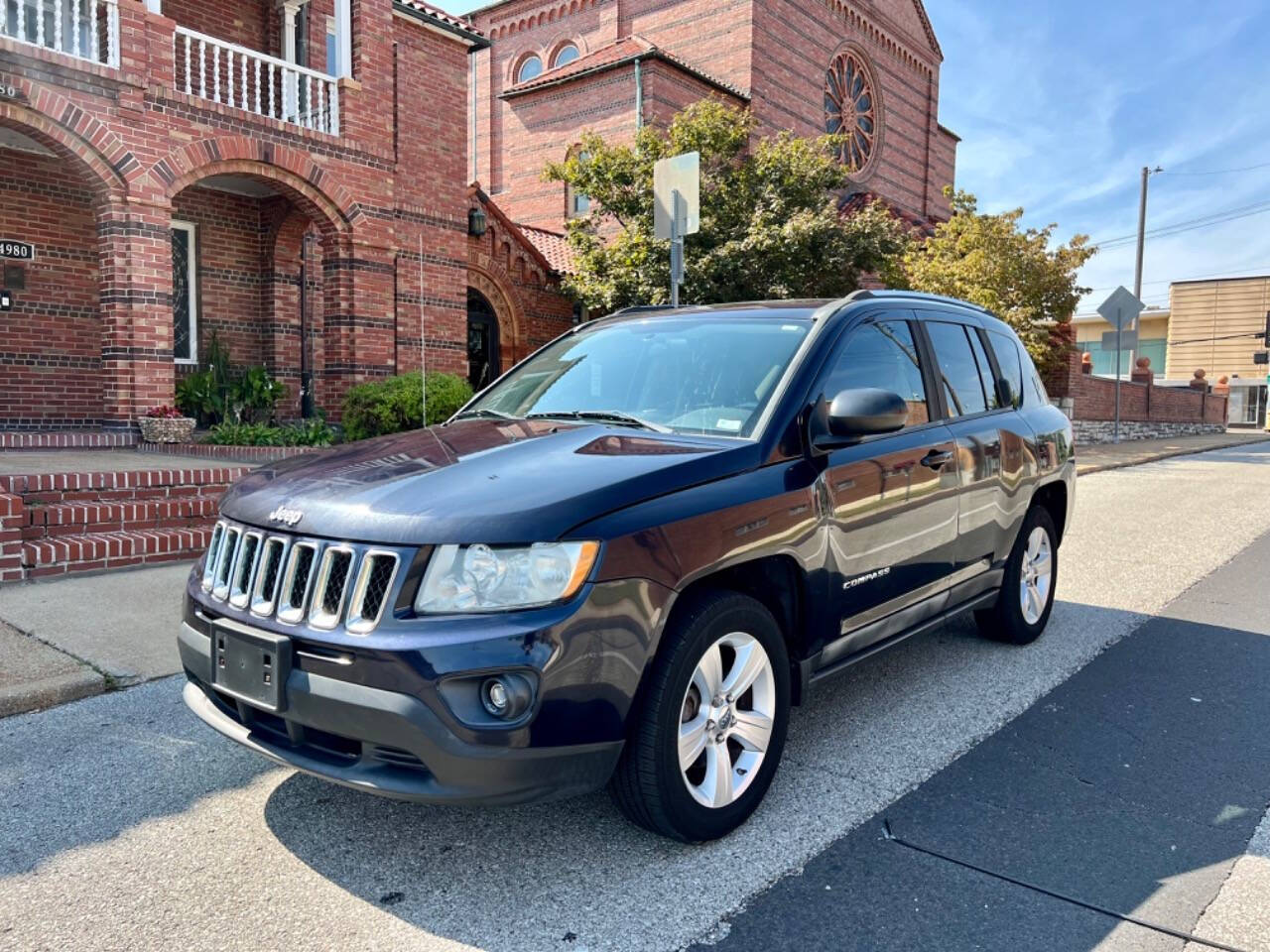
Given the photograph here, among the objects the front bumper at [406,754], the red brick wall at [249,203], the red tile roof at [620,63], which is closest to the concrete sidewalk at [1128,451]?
the red brick wall at [249,203]

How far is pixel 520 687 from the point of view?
239cm

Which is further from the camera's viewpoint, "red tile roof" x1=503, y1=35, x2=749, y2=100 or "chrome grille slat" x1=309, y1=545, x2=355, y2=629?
"red tile roof" x1=503, y1=35, x2=749, y2=100

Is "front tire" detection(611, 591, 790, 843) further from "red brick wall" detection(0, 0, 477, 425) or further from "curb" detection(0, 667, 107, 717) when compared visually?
"red brick wall" detection(0, 0, 477, 425)

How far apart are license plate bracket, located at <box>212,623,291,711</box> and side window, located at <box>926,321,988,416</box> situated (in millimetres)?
3204

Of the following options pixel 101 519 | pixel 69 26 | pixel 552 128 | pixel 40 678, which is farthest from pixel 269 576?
pixel 552 128

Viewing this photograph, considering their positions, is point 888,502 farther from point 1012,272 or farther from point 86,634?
point 1012,272

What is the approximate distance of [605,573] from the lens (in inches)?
98.3

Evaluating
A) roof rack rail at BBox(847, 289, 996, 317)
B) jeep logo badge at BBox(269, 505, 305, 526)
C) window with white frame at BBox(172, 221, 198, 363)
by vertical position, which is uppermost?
window with white frame at BBox(172, 221, 198, 363)

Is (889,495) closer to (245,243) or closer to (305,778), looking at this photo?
(305,778)

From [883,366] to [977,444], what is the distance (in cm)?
83

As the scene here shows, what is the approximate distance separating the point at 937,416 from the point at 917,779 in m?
1.70

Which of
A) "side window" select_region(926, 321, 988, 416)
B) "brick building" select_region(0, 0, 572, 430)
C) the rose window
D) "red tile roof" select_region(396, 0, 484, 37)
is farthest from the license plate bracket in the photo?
the rose window

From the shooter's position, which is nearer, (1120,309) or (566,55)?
(1120,309)

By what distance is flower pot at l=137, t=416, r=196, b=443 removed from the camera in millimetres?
10406
